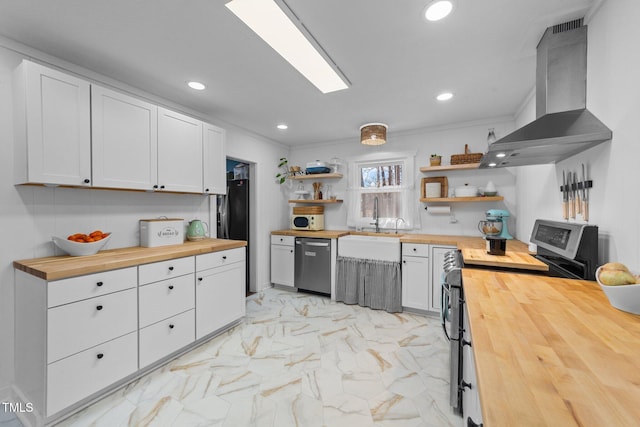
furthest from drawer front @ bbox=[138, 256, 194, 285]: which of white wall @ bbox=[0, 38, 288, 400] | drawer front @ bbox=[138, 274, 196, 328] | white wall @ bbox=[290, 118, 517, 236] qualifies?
white wall @ bbox=[290, 118, 517, 236]

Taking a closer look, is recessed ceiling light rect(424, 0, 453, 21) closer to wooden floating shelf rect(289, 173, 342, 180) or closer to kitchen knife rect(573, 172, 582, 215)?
kitchen knife rect(573, 172, 582, 215)

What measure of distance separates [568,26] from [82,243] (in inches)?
139

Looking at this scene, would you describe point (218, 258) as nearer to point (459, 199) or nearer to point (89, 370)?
point (89, 370)

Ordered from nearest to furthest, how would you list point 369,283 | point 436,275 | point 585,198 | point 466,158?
point 585,198 → point 436,275 → point 466,158 → point 369,283

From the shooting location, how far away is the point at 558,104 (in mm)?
1655

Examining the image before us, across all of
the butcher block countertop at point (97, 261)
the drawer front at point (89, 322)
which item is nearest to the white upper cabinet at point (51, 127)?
the butcher block countertop at point (97, 261)

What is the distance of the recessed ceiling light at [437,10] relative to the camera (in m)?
1.44

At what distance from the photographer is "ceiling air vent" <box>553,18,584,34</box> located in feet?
5.22

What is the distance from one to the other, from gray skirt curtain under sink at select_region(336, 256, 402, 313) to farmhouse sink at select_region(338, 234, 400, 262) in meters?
0.06

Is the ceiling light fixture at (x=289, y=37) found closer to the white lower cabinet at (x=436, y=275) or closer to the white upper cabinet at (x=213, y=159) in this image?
the white upper cabinet at (x=213, y=159)

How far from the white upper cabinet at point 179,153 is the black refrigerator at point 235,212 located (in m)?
1.31

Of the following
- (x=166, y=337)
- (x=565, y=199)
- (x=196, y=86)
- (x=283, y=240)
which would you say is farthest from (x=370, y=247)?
(x=196, y=86)

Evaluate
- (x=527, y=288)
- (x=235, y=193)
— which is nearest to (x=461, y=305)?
→ (x=527, y=288)

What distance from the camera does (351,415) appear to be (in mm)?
1628
